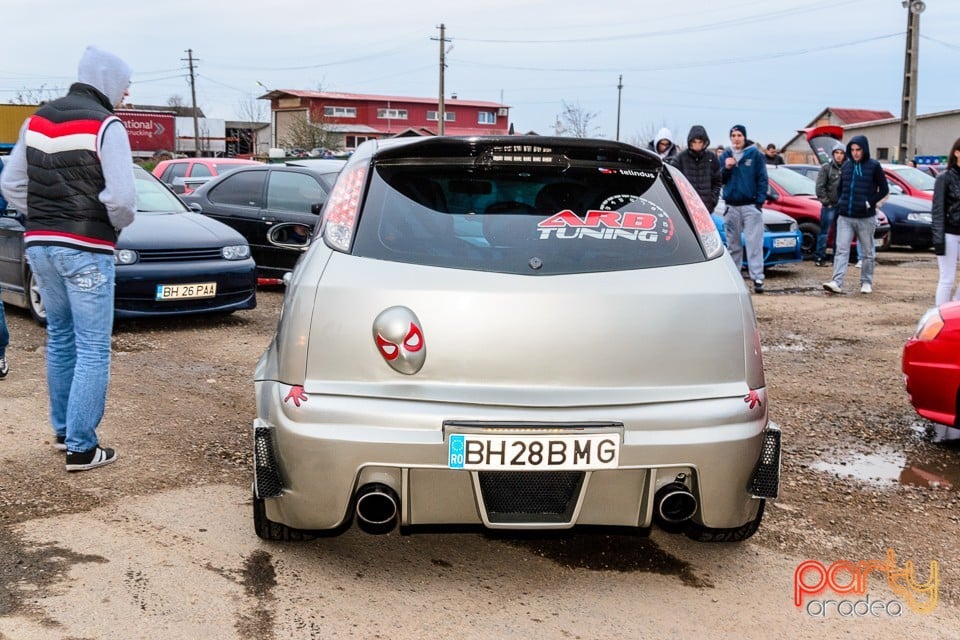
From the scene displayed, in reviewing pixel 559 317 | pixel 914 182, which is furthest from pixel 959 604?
pixel 914 182

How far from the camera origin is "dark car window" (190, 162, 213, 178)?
657 inches

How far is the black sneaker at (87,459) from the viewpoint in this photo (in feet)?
14.5

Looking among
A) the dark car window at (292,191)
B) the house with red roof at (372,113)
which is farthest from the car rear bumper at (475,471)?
the house with red roof at (372,113)

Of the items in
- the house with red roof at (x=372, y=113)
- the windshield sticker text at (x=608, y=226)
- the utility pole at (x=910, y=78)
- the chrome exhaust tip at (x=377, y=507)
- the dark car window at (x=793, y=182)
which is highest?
the house with red roof at (x=372, y=113)

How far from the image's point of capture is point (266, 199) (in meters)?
10.7

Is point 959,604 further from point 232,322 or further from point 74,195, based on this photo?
point 232,322

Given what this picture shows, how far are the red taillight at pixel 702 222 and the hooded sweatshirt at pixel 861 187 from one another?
859 cm

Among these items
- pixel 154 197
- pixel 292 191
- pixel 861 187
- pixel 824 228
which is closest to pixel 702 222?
pixel 154 197

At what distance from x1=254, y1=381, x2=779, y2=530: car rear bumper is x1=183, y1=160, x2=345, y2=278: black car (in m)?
7.31

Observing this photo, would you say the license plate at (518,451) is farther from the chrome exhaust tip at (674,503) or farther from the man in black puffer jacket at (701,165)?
the man in black puffer jacket at (701,165)

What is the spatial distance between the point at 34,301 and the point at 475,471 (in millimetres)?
6415

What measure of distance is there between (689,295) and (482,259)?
0.67 metres

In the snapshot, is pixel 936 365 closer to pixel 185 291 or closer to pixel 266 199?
pixel 185 291

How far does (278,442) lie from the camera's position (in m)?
3.11
